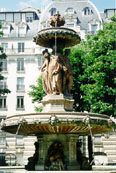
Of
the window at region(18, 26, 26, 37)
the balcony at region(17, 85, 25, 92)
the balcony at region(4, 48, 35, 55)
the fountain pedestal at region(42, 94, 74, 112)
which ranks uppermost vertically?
the window at region(18, 26, 26, 37)

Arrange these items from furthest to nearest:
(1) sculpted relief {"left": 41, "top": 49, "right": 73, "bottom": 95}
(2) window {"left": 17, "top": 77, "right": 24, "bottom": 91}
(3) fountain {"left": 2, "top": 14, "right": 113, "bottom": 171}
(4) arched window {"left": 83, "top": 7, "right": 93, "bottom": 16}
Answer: (4) arched window {"left": 83, "top": 7, "right": 93, "bottom": 16}
(2) window {"left": 17, "top": 77, "right": 24, "bottom": 91}
(1) sculpted relief {"left": 41, "top": 49, "right": 73, "bottom": 95}
(3) fountain {"left": 2, "top": 14, "right": 113, "bottom": 171}

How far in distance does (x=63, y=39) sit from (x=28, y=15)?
4219cm

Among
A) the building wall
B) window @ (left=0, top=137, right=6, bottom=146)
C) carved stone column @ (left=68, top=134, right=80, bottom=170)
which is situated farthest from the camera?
the building wall

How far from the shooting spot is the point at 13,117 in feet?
35.4

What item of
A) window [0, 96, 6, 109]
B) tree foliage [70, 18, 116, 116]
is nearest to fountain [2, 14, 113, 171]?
tree foliage [70, 18, 116, 116]

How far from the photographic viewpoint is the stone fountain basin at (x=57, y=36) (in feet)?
41.1

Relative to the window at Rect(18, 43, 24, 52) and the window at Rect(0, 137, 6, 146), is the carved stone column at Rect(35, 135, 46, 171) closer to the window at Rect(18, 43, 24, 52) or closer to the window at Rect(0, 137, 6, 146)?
the window at Rect(0, 137, 6, 146)

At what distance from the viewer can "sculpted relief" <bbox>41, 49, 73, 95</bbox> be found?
1241 centimetres

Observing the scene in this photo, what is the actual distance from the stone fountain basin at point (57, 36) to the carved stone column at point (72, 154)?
4488 millimetres

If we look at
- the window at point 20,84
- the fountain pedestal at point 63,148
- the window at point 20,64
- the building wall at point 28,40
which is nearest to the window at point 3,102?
the building wall at point 28,40

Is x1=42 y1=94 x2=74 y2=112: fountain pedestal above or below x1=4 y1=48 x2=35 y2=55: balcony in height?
below

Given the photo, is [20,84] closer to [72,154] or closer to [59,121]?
[72,154]

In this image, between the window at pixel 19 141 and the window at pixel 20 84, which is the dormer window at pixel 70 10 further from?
the window at pixel 19 141

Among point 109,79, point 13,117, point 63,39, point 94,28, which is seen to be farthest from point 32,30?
point 13,117
